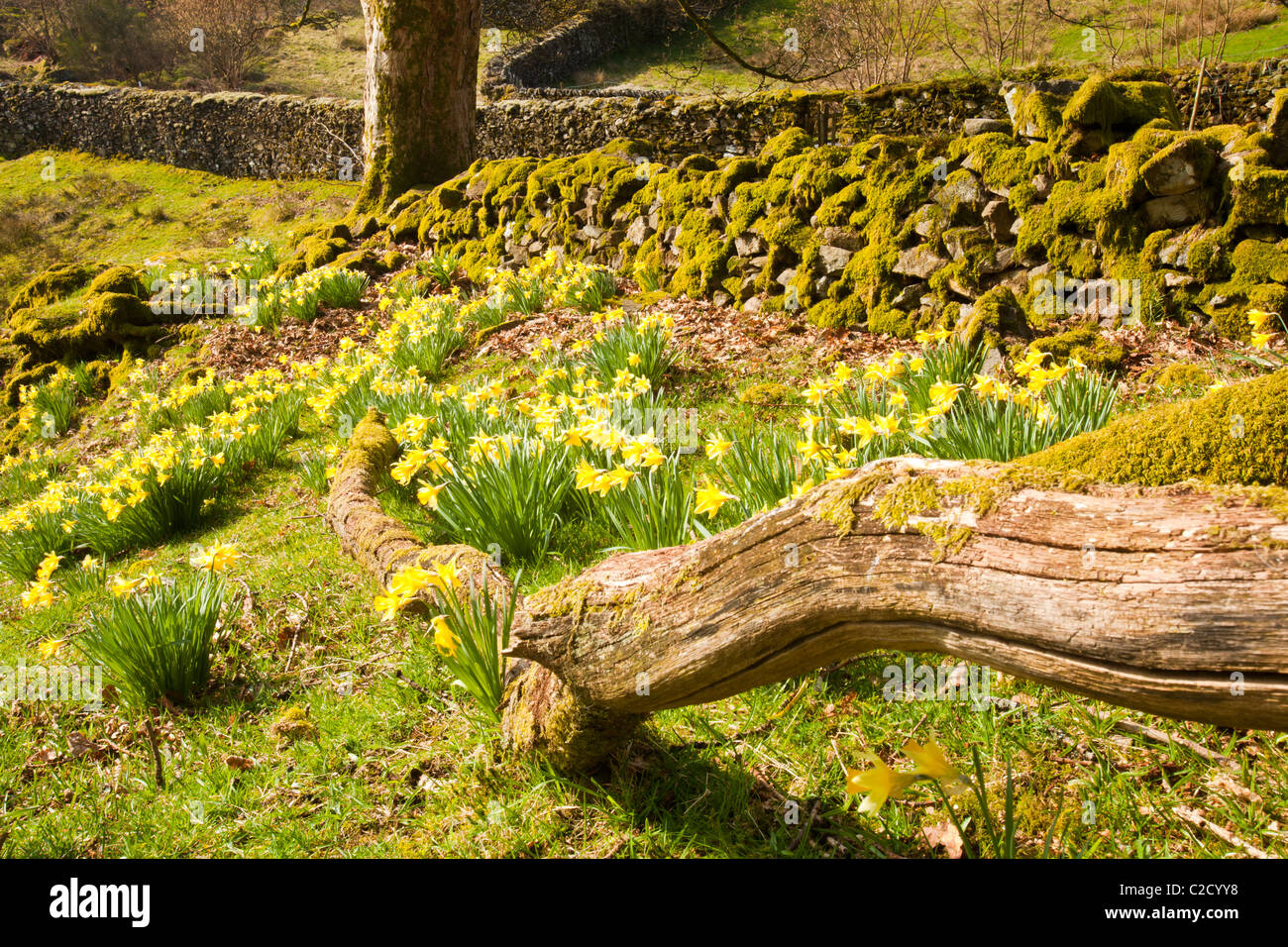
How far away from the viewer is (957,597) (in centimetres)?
119

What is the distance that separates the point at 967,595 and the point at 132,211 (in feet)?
62.6

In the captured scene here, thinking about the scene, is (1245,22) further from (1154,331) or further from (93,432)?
(93,432)

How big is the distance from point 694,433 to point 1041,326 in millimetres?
2466

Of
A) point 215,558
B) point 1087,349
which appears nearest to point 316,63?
point 215,558

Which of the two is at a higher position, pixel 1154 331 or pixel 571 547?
pixel 1154 331

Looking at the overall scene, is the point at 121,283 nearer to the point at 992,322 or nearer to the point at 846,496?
the point at 992,322

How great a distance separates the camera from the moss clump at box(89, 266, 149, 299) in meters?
9.95

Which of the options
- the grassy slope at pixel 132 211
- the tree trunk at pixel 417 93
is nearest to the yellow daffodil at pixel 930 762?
the tree trunk at pixel 417 93

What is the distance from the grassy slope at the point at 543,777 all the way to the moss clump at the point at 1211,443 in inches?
24.4

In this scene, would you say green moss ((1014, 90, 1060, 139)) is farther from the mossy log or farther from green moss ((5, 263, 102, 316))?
green moss ((5, 263, 102, 316))

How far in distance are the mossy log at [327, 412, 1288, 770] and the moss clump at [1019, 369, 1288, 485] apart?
70cm

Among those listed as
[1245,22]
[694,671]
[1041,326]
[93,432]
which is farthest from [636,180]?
[1245,22]

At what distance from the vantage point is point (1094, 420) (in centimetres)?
275

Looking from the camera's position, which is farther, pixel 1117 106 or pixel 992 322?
pixel 1117 106
